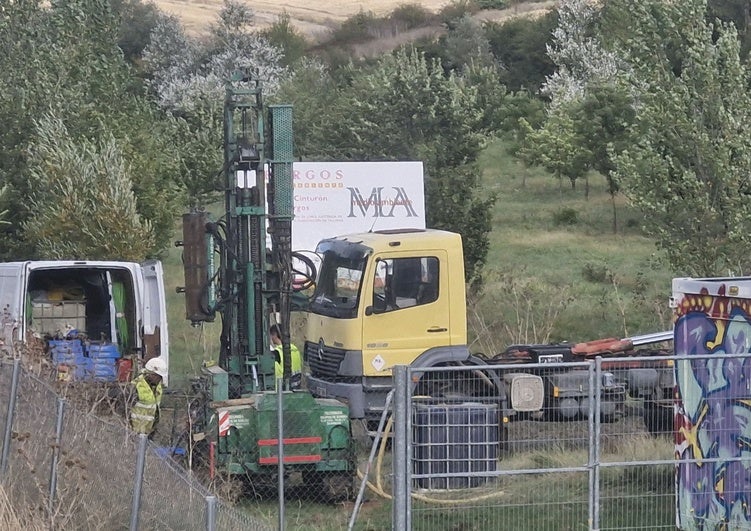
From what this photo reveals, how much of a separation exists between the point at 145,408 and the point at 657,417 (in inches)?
199

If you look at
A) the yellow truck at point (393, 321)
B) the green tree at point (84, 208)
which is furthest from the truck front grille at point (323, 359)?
the green tree at point (84, 208)

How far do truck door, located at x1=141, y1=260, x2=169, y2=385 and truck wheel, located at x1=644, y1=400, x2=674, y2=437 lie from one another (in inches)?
246

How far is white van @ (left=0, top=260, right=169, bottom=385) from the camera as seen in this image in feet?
47.8

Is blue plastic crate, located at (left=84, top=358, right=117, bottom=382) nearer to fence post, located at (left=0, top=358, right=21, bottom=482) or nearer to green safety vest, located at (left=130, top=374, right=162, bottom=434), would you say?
green safety vest, located at (left=130, top=374, right=162, bottom=434)

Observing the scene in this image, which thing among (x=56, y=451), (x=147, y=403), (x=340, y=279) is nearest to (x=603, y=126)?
(x=340, y=279)

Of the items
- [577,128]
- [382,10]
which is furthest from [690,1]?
[382,10]

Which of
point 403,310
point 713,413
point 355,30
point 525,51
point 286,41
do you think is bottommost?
point 713,413

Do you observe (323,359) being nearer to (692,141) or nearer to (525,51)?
(692,141)

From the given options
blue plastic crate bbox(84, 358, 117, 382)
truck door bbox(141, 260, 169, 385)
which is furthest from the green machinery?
truck door bbox(141, 260, 169, 385)

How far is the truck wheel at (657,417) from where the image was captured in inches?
435

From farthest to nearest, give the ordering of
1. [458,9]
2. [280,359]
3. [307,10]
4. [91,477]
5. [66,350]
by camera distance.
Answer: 1. [307,10]
2. [458,9]
3. [66,350]
4. [280,359]
5. [91,477]

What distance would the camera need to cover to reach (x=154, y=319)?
15203 mm

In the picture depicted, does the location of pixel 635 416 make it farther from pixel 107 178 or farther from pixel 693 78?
pixel 107 178

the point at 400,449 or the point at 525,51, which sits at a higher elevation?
the point at 525,51
